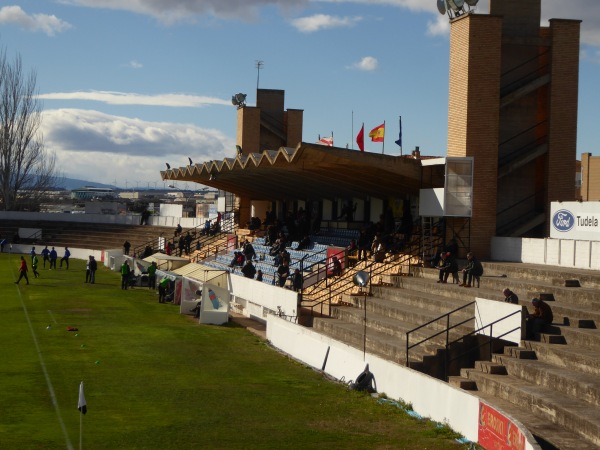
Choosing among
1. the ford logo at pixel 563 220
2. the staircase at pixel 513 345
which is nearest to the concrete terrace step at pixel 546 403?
the staircase at pixel 513 345

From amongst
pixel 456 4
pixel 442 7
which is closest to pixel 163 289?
pixel 442 7

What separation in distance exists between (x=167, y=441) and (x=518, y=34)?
75.6 ft

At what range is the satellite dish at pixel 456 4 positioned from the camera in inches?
1226

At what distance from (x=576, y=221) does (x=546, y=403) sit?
36.1ft

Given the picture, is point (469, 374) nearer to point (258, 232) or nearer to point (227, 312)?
point (227, 312)

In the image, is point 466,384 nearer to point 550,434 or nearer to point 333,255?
point 550,434

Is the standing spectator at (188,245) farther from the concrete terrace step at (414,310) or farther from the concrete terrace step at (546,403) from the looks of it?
the concrete terrace step at (546,403)

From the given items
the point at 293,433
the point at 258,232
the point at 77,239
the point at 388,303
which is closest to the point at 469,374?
the point at 293,433

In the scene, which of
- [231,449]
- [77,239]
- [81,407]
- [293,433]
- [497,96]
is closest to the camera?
[81,407]

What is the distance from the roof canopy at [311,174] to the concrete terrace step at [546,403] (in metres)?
13.5

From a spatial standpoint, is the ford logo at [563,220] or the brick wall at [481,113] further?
the brick wall at [481,113]

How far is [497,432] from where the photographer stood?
46.0ft

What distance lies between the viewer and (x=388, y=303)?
28.0 m

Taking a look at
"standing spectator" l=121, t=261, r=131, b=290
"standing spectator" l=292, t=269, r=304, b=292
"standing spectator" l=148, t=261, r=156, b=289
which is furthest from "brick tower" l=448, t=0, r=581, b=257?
"standing spectator" l=148, t=261, r=156, b=289
